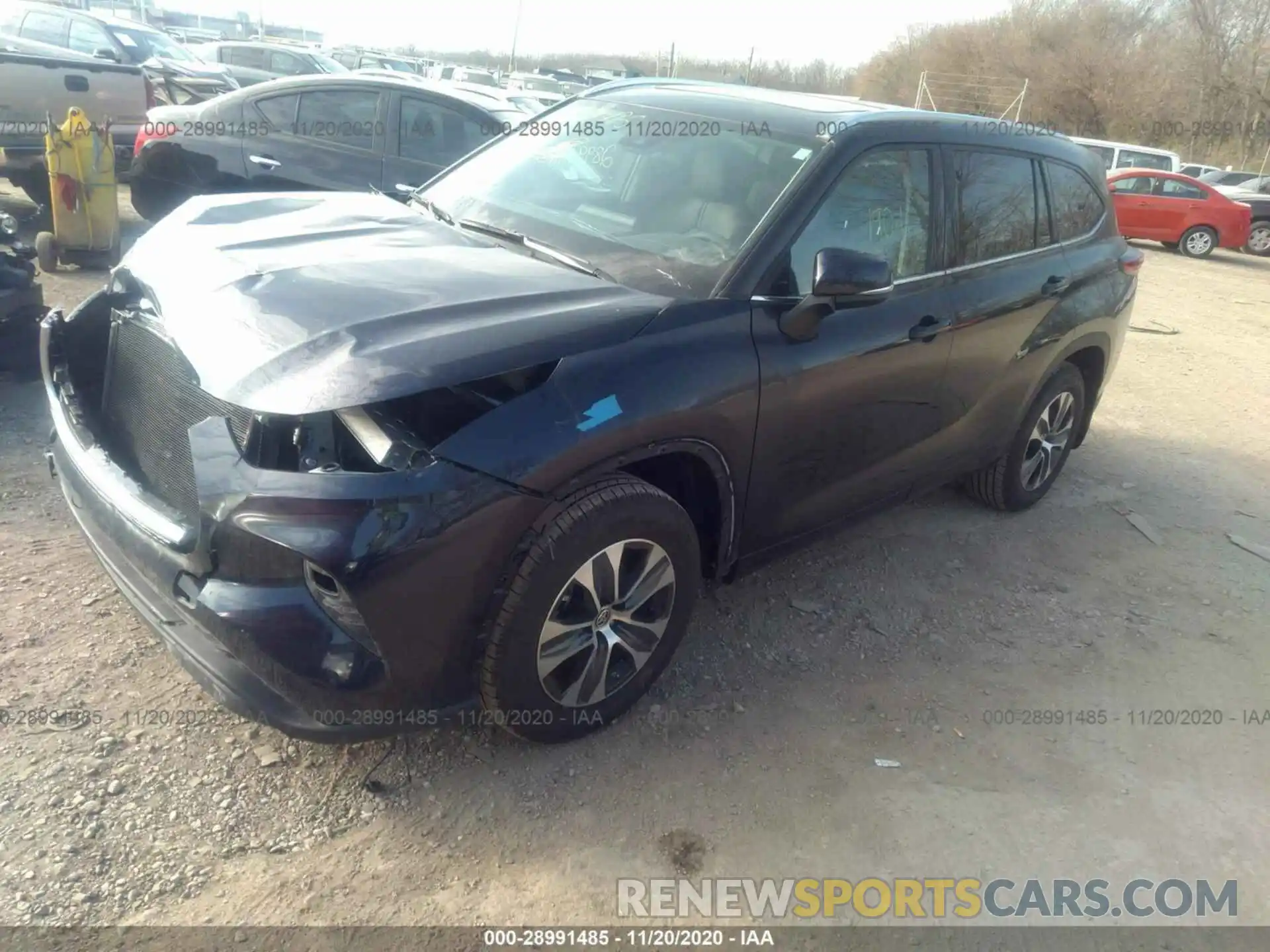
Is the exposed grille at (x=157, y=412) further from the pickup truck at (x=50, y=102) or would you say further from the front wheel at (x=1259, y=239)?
the front wheel at (x=1259, y=239)

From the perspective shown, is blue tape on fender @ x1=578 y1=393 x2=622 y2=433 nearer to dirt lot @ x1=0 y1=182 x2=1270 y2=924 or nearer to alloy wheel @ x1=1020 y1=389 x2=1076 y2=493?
dirt lot @ x1=0 y1=182 x2=1270 y2=924

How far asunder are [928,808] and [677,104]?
2.78 meters

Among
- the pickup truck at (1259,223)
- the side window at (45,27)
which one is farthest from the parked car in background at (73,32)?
the pickup truck at (1259,223)

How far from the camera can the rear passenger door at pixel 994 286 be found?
3980 mm

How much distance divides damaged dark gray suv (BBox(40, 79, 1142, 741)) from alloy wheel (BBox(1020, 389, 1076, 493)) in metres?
0.67

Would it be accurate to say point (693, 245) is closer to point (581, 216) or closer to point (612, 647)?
point (581, 216)

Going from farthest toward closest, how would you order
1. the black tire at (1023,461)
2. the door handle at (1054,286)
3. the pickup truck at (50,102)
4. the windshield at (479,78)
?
1. the windshield at (479,78)
2. the pickup truck at (50,102)
3. the black tire at (1023,461)
4. the door handle at (1054,286)

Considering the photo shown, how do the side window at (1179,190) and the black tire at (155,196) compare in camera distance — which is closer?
the black tire at (155,196)

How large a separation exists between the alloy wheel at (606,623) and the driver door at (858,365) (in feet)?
1.63

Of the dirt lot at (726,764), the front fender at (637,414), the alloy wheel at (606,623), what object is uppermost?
the front fender at (637,414)

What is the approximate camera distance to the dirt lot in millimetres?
2486

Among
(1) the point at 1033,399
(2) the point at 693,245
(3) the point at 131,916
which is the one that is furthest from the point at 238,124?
(3) the point at 131,916

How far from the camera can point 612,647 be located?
2.95 m

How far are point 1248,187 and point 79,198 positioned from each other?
2256cm
